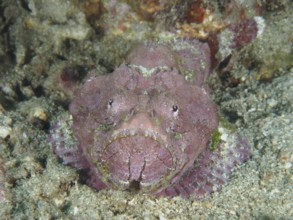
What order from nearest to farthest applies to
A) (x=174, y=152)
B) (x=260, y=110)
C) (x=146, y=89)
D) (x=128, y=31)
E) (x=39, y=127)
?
1. (x=174, y=152)
2. (x=146, y=89)
3. (x=39, y=127)
4. (x=260, y=110)
5. (x=128, y=31)

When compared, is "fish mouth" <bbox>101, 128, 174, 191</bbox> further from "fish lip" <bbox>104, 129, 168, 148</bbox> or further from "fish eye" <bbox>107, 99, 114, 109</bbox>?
"fish eye" <bbox>107, 99, 114, 109</bbox>

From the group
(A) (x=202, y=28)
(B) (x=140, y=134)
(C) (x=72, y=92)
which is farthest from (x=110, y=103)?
(A) (x=202, y=28)

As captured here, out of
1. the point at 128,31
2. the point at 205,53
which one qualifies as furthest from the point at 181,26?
the point at 128,31

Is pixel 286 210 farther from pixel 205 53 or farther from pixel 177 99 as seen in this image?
pixel 205 53

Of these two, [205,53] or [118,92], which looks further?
[205,53]

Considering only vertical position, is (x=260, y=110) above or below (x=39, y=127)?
above

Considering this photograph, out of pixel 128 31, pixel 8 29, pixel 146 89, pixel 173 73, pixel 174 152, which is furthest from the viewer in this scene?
pixel 8 29

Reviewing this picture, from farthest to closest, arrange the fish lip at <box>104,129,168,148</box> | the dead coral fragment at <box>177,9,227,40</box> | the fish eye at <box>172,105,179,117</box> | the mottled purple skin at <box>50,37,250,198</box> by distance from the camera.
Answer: the dead coral fragment at <box>177,9,227,40</box> → the fish eye at <box>172,105,179,117</box> → the mottled purple skin at <box>50,37,250,198</box> → the fish lip at <box>104,129,168,148</box>

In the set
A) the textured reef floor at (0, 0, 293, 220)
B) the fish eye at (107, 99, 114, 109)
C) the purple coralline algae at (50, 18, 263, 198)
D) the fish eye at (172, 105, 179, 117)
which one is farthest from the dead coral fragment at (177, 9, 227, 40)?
the fish eye at (107, 99, 114, 109)
